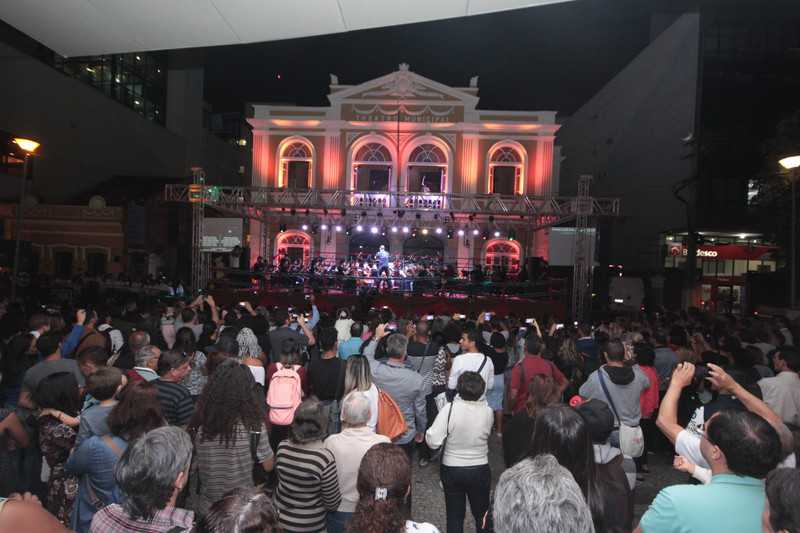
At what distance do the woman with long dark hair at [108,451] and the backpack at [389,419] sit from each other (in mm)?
1583

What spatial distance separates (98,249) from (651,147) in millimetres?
25240

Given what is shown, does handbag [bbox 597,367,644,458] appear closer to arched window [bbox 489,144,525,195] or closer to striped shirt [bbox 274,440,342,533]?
striped shirt [bbox 274,440,342,533]

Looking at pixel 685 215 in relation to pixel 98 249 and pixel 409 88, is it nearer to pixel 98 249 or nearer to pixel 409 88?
pixel 409 88

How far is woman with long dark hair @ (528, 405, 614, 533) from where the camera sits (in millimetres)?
2215

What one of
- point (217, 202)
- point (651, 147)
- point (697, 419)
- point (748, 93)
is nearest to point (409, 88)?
point (217, 202)

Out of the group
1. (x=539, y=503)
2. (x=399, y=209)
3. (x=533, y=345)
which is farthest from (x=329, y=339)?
(x=399, y=209)

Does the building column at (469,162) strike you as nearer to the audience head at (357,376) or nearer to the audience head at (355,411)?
the audience head at (357,376)

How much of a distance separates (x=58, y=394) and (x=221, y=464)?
1.21m

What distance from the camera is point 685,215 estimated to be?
67.3 ft

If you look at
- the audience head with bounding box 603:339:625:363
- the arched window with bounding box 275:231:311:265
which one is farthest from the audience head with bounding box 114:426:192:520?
the arched window with bounding box 275:231:311:265

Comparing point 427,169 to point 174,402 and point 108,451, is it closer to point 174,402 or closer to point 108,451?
point 174,402

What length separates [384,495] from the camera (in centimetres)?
190

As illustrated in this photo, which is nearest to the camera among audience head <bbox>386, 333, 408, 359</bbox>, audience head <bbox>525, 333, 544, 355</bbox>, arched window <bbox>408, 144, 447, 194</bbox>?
audience head <bbox>386, 333, 408, 359</bbox>

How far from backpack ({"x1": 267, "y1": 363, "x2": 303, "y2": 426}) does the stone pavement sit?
1515 mm
